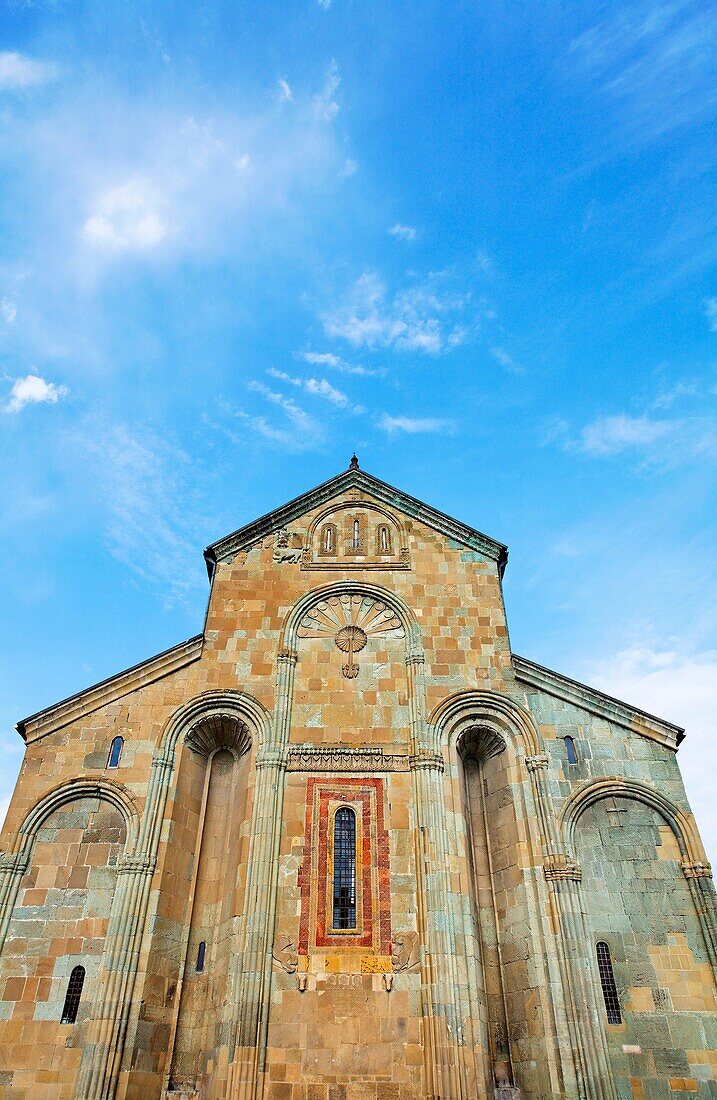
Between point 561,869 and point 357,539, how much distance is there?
31.5 ft

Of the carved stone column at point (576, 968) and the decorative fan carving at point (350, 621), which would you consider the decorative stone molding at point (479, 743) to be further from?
the decorative fan carving at point (350, 621)

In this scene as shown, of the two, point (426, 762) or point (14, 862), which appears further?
point (426, 762)

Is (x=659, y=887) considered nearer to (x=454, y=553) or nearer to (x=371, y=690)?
(x=371, y=690)

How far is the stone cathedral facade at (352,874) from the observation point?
14.1m

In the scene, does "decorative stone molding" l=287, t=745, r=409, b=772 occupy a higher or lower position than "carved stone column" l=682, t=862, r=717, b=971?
higher

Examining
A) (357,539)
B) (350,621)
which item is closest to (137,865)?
(350,621)

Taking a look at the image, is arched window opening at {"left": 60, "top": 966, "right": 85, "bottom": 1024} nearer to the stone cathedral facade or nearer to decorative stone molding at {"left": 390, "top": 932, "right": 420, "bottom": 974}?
the stone cathedral facade

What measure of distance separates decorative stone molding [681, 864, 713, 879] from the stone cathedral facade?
2 centimetres

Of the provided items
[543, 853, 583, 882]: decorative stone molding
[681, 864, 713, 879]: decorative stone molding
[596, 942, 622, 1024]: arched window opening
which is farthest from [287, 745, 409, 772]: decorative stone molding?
[681, 864, 713, 879]: decorative stone molding

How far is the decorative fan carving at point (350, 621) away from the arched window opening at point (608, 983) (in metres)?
8.06

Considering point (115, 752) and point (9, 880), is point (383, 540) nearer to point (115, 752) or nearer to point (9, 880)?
point (115, 752)

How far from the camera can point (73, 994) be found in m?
14.5

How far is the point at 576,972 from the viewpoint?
48.2 feet

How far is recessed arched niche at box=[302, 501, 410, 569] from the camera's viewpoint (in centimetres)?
2036
